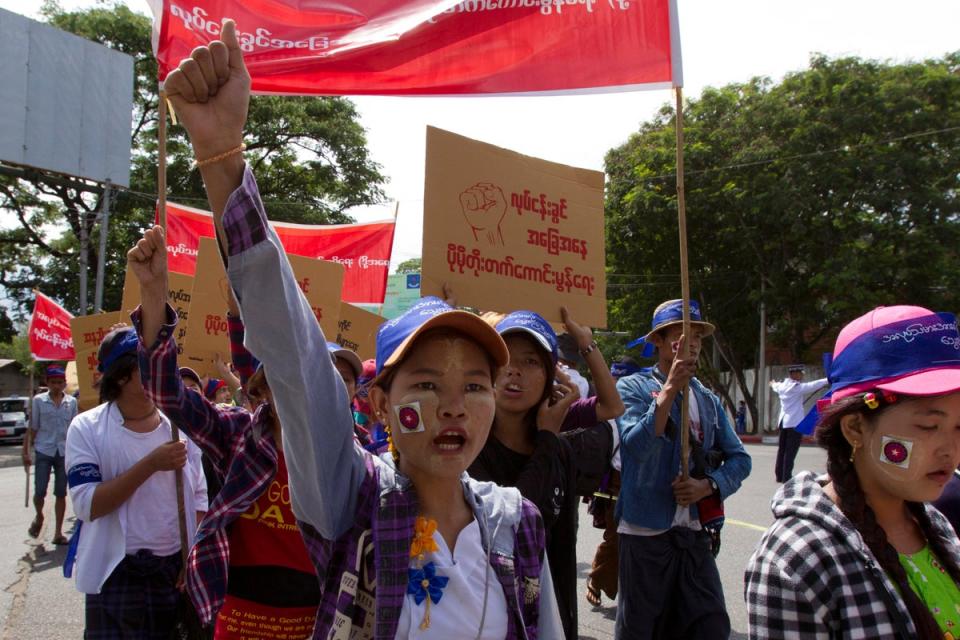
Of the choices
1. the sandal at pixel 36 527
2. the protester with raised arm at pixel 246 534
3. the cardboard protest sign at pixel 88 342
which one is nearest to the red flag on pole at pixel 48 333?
the sandal at pixel 36 527

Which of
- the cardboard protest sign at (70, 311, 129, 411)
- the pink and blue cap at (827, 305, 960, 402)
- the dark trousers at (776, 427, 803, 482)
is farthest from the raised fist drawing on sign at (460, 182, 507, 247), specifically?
the dark trousers at (776, 427, 803, 482)

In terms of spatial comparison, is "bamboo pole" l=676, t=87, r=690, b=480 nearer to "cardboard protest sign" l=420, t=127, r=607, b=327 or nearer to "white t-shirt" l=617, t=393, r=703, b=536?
"white t-shirt" l=617, t=393, r=703, b=536

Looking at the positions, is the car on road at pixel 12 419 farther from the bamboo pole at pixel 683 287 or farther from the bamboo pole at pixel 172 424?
the bamboo pole at pixel 683 287

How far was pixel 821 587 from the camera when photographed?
5.92 feet

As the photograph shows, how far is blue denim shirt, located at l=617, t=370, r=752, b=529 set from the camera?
4.00 meters

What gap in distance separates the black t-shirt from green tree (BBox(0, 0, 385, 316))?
25642 millimetres

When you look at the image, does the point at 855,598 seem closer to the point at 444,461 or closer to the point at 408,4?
the point at 444,461

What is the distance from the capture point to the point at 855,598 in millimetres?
1783

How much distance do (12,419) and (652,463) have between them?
2858 cm

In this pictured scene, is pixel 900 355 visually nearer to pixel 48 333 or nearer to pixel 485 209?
pixel 485 209

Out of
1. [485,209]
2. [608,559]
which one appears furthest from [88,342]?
[608,559]

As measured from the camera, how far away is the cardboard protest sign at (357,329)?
6.66 metres

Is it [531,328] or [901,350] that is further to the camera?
[531,328]

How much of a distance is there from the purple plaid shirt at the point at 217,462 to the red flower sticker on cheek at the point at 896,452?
187 centimetres
